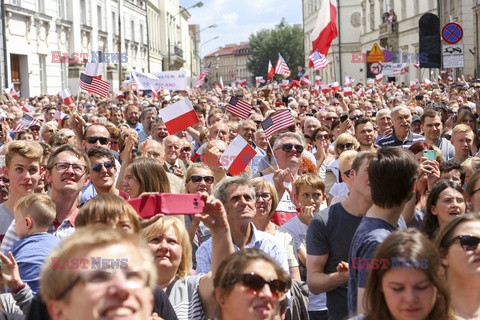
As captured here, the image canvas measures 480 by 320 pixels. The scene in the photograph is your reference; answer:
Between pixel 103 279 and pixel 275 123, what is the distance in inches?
347

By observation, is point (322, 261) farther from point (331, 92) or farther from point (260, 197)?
point (331, 92)

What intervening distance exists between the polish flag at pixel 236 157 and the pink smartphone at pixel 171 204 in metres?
5.40

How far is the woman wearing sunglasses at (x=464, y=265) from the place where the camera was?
421 cm

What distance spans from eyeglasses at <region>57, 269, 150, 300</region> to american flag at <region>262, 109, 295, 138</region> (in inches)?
340

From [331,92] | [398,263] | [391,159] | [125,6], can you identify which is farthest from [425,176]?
[125,6]

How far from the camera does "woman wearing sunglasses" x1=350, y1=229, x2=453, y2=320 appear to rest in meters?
3.61

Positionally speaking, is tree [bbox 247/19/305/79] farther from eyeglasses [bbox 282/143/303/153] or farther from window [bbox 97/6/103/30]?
eyeglasses [bbox 282/143/303/153]

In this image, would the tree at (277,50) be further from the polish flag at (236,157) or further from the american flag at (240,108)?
the polish flag at (236,157)

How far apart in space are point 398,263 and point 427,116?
7619mm

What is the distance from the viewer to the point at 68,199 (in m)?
6.50

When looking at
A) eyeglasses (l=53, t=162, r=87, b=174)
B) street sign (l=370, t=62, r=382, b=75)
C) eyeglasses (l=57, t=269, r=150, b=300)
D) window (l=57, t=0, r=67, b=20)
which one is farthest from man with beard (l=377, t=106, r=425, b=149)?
window (l=57, t=0, r=67, b=20)

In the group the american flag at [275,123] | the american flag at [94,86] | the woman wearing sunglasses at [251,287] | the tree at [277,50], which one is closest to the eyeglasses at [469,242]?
the woman wearing sunglasses at [251,287]

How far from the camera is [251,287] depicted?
3.78 metres

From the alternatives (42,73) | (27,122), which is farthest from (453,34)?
(42,73)
